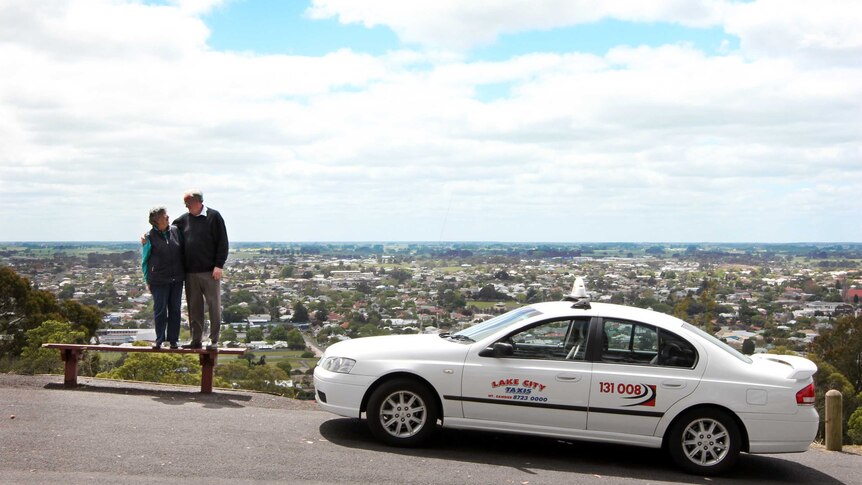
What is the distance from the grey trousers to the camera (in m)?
10.3

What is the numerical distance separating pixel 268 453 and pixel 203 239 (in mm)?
3903

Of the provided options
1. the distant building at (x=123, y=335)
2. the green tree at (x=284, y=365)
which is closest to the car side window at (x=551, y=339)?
the green tree at (x=284, y=365)

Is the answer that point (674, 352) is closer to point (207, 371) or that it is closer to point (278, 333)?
point (207, 371)

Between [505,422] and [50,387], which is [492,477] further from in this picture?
[50,387]

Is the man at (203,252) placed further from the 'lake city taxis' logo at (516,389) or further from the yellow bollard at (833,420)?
the yellow bollard at (833,420)

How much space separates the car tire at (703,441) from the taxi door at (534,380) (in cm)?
93

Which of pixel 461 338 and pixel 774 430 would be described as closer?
pixel 774 430

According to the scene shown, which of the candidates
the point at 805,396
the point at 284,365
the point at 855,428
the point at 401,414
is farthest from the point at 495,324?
the point at 855,428

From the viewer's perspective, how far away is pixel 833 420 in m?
9.73

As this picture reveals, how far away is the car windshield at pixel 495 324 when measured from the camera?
26.4 feet

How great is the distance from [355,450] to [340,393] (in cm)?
62

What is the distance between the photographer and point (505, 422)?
766 centimetres

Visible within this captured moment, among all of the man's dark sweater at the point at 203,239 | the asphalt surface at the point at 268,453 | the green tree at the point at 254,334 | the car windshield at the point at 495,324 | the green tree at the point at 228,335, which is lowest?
the green tree at the point at 228,335

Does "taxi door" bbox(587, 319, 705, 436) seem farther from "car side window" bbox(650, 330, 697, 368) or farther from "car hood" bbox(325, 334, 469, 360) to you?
"car hood" bbox(325, 334, 469, 360)
